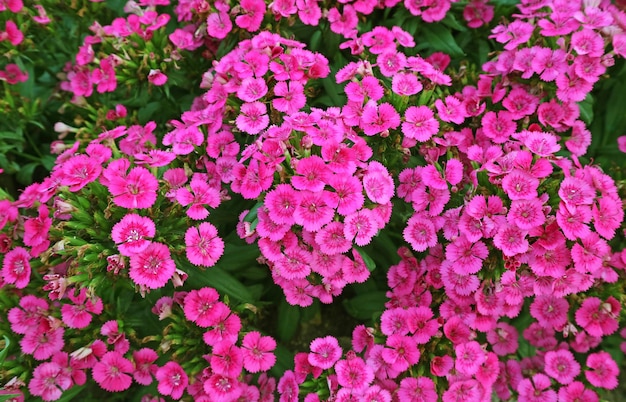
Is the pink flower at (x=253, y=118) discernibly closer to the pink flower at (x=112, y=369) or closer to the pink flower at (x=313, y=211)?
the pink flower at (x=313, y=211)

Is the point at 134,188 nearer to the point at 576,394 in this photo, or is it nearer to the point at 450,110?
the point at 450,110

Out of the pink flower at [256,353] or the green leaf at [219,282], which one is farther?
the green leaf at [219,282]

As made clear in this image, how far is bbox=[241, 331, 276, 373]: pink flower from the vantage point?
2.41 metres

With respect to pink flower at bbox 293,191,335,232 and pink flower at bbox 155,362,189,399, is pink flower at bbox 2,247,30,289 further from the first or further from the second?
pink flower at bbox 293,191,335,232

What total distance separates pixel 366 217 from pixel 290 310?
113cm

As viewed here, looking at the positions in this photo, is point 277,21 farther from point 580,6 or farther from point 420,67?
point 580,6

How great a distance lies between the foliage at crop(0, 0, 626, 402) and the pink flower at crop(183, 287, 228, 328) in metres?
0.01

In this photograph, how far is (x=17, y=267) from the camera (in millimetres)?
2459

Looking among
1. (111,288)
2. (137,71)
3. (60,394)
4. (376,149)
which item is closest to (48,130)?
(137,71)

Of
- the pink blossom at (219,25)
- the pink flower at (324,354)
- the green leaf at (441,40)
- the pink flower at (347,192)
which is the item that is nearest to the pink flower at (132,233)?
the pink flower at (347,192)

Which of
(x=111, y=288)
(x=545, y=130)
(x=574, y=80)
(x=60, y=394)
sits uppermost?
(x=574, y=80)

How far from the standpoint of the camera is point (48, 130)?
3748 mm

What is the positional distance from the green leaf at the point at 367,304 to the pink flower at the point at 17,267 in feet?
5.93

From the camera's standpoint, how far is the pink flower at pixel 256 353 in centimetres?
241
